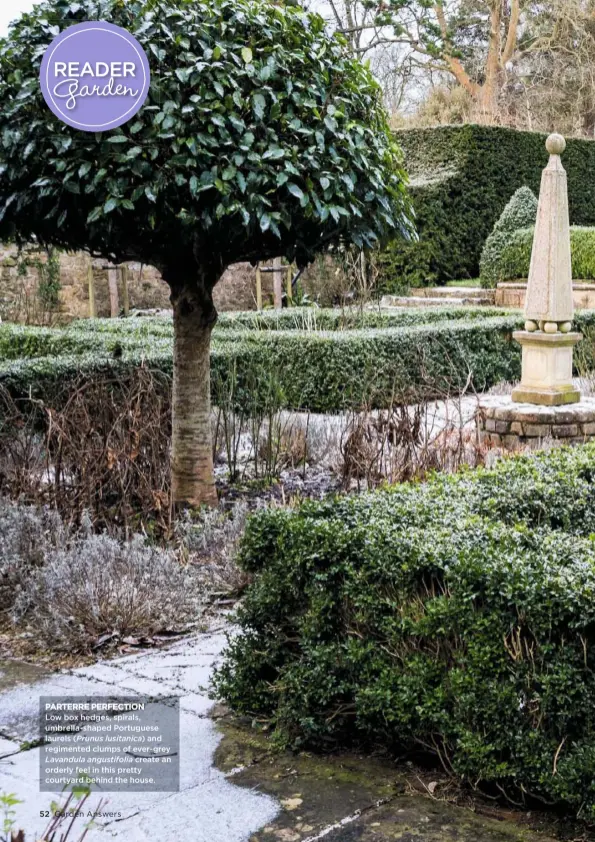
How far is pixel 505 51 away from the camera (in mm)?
23547

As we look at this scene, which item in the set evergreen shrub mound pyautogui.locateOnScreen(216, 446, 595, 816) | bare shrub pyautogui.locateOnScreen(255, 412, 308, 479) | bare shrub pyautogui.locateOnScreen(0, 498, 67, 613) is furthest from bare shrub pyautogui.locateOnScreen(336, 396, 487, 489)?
evergreen shrub mound pyautogui.locateOnScreen(216, 446, 595, 816)

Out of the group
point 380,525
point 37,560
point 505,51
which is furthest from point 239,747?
point 505,51

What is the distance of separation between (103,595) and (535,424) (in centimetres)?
431

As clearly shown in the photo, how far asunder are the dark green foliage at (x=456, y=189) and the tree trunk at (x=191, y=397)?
12.6 metres

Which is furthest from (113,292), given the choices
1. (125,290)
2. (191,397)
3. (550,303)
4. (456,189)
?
(191,397)

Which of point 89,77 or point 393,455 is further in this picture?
point 393,455

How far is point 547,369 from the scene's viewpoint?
25.5ft

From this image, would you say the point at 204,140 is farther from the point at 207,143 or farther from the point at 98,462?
the point at 98,462

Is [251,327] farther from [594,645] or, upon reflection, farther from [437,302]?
[594,645]

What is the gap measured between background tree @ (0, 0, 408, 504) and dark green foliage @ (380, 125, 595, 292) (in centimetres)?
1282

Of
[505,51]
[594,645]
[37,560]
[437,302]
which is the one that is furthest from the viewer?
[505,51]

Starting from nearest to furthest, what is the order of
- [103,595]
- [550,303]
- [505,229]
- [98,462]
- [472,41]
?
[103,595] < [98,462] < [550,303] < [505,229] < [472,41]

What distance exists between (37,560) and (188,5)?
2744mm

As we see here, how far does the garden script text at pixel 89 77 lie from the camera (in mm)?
4469
